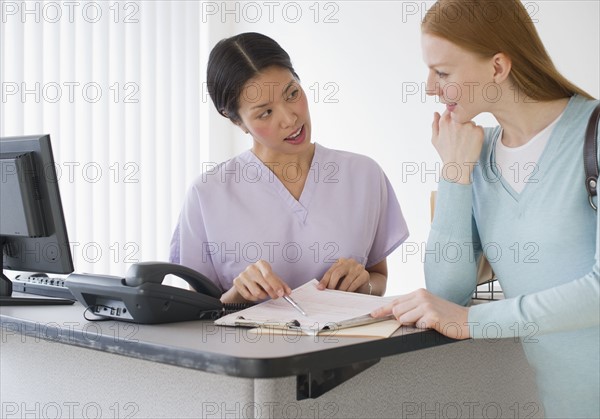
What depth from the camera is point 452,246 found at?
152cm

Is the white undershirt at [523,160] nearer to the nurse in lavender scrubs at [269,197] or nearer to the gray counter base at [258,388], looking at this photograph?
the gray counter base at [258,388]

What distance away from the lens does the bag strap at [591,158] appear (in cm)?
130

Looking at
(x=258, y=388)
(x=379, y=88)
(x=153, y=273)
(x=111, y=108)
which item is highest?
(x=379, y=88)

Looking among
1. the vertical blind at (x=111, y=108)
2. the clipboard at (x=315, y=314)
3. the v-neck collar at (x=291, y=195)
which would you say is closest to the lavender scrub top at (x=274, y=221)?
the v-neck collar at (x=291, y=195)

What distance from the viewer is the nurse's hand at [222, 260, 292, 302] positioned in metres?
1.50

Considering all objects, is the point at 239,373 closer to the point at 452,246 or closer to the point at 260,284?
the point at 260,284

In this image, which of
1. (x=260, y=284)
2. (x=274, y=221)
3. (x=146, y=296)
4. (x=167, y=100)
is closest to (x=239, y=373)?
(x=146, y=296)

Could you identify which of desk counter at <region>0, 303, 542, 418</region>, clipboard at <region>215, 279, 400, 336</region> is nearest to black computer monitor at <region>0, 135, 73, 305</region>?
desk counter at <region>0, 303, 542, 418</region>

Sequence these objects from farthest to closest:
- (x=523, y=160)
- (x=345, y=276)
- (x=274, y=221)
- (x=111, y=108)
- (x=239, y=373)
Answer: (x=111, y=108) → (x=274, y=221) → (x=345, y=276) → (x=523, y=160) → (x=239, y=373)

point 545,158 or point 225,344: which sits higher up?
point 545,158

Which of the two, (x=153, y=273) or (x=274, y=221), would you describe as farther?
(x=274, y=221)

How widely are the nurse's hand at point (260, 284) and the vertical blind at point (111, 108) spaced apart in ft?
7.78

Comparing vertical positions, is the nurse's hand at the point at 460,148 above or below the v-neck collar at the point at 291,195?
above

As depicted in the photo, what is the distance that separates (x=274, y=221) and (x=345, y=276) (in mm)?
248
